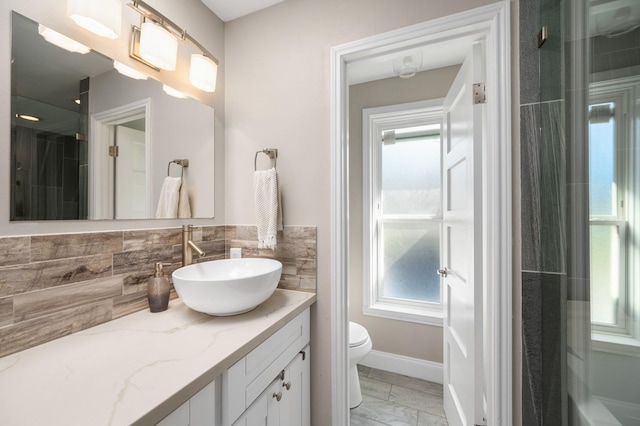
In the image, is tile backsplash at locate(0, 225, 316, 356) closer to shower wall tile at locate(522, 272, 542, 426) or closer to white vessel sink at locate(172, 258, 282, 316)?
white vessel sink at locate(172, 258, 282, 316)

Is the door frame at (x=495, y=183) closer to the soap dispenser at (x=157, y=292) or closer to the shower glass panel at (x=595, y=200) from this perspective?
the shower glass panel at (x=595, y=200)

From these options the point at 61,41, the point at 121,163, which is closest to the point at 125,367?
the point at 121,163

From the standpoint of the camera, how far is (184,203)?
51.1 inches

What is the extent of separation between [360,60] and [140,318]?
150 cm

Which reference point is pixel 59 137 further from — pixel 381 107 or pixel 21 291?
pixel 381 107

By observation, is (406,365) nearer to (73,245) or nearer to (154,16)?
(73,245)

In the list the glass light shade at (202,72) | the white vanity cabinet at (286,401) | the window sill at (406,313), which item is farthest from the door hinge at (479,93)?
the window sill at (406,313)

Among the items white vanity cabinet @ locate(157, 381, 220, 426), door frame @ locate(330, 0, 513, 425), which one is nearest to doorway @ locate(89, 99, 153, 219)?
white vanity cabinet @ locate(157, 381, 220, 426)

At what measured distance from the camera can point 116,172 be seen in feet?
3.30

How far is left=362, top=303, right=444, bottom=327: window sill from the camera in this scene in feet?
6.58

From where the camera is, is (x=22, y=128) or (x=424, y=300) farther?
(x=424, y=300)

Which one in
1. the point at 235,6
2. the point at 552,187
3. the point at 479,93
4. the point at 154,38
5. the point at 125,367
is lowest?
the point at 125,367

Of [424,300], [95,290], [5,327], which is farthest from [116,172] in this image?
[424,300]

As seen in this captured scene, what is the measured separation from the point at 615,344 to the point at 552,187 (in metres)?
0.51
